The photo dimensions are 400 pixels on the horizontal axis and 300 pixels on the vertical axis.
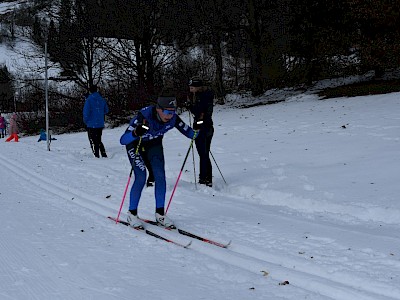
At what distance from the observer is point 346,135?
11.1 metres

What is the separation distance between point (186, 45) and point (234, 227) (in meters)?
22.5

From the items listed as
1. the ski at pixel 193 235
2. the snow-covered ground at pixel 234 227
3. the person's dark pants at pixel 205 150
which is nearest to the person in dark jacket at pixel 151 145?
the ski at pixel 193 235

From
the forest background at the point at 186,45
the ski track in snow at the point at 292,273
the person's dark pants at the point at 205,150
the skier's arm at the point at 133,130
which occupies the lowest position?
the ski track in snow at the point at 292,273

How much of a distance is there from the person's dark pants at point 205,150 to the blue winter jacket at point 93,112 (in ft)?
17.7

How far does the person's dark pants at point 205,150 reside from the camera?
8.05 metres

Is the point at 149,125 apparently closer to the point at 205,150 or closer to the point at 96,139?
the point at 205,150

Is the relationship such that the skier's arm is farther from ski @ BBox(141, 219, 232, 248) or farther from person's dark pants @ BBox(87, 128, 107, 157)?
person's dark pants @ BBox(87, 128, 107, 157)

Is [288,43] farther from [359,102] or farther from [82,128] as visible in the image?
[82,128]

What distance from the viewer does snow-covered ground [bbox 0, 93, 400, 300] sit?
3.93 m

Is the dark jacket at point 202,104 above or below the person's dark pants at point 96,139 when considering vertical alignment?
above

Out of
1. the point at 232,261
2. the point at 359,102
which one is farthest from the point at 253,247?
the point at 359,102

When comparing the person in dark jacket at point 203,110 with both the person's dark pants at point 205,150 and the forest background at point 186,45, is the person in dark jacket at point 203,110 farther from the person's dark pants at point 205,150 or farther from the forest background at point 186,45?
the forest background at point 186,45

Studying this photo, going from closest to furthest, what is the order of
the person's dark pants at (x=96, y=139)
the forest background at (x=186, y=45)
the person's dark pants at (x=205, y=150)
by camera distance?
1. the person's dark pants at (x=205, y=150)
2. the person's dark pants at (x=96, y=139)
3. the forest background at (x=186, y=45)

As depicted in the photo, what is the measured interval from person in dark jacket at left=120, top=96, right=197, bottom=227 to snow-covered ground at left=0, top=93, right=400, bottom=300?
13.6 inches
